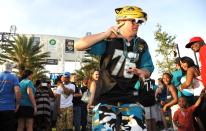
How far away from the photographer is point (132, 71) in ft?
12.6

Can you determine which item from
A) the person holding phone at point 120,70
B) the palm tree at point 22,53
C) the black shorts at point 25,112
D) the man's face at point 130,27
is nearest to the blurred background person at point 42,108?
the black shorts at point 25,112

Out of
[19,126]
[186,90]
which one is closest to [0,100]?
[19,126]

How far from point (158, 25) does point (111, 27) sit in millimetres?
27310

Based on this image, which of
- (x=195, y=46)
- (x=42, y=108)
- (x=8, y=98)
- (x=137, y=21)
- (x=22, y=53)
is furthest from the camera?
(x=22, y=53)

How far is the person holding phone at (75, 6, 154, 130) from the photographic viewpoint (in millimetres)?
3779

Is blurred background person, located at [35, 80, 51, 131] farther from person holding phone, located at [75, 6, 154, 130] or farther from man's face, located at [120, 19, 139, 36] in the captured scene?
man's face, located at [120, 19, 139, 36]

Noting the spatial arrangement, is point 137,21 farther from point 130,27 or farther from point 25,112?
point 25,112

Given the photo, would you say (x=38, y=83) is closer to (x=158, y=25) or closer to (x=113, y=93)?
(x=113, y=93)

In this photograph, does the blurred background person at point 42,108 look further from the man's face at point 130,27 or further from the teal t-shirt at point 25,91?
the man's face at point 130,27

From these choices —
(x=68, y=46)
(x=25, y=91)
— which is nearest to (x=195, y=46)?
(x=25, y=91)

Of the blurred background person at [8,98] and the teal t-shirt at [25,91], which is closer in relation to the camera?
the blurred background person at [8,98]

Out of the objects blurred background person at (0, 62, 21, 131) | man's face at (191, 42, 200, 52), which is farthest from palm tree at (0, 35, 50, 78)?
man's face at (191, 42, 200, 52)

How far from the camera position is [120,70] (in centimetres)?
392

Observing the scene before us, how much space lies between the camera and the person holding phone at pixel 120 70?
3779mm
